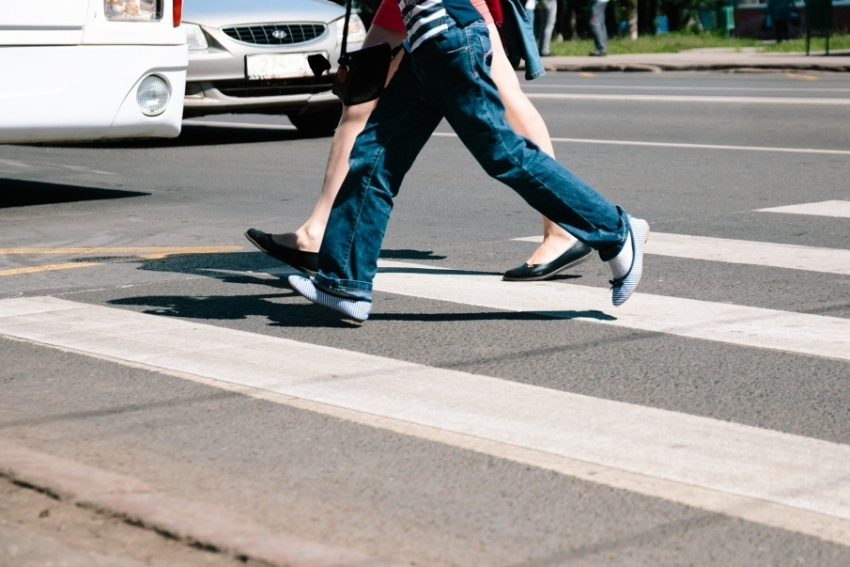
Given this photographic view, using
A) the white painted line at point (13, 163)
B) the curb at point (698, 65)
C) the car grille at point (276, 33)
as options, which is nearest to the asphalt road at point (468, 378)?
the white painted line at point (13, 163)

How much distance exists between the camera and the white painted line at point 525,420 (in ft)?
9.76

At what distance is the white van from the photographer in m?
6.96

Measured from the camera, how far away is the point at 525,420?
3512 mm

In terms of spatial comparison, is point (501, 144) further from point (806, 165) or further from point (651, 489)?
point (806, 165)

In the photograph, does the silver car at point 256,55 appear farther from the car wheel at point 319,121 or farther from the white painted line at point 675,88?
the white painted line at point 675,88

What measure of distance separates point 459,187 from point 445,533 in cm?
555

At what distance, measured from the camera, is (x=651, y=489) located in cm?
298

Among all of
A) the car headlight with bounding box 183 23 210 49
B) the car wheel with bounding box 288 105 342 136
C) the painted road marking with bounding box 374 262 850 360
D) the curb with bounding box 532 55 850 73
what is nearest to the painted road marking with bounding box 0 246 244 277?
the painted road marking with bounding box 374 262 850 360

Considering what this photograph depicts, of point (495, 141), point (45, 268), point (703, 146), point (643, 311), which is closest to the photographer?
point (495, 141)

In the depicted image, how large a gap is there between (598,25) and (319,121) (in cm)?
1440

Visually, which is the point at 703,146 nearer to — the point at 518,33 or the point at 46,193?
the point at 46,193

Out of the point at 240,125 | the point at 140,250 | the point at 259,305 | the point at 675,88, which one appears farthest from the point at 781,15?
the point at 259,305

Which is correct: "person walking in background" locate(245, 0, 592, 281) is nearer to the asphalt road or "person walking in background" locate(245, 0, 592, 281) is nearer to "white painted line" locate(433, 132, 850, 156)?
the asphalt road

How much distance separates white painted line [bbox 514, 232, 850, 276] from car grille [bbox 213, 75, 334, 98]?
199 inches
